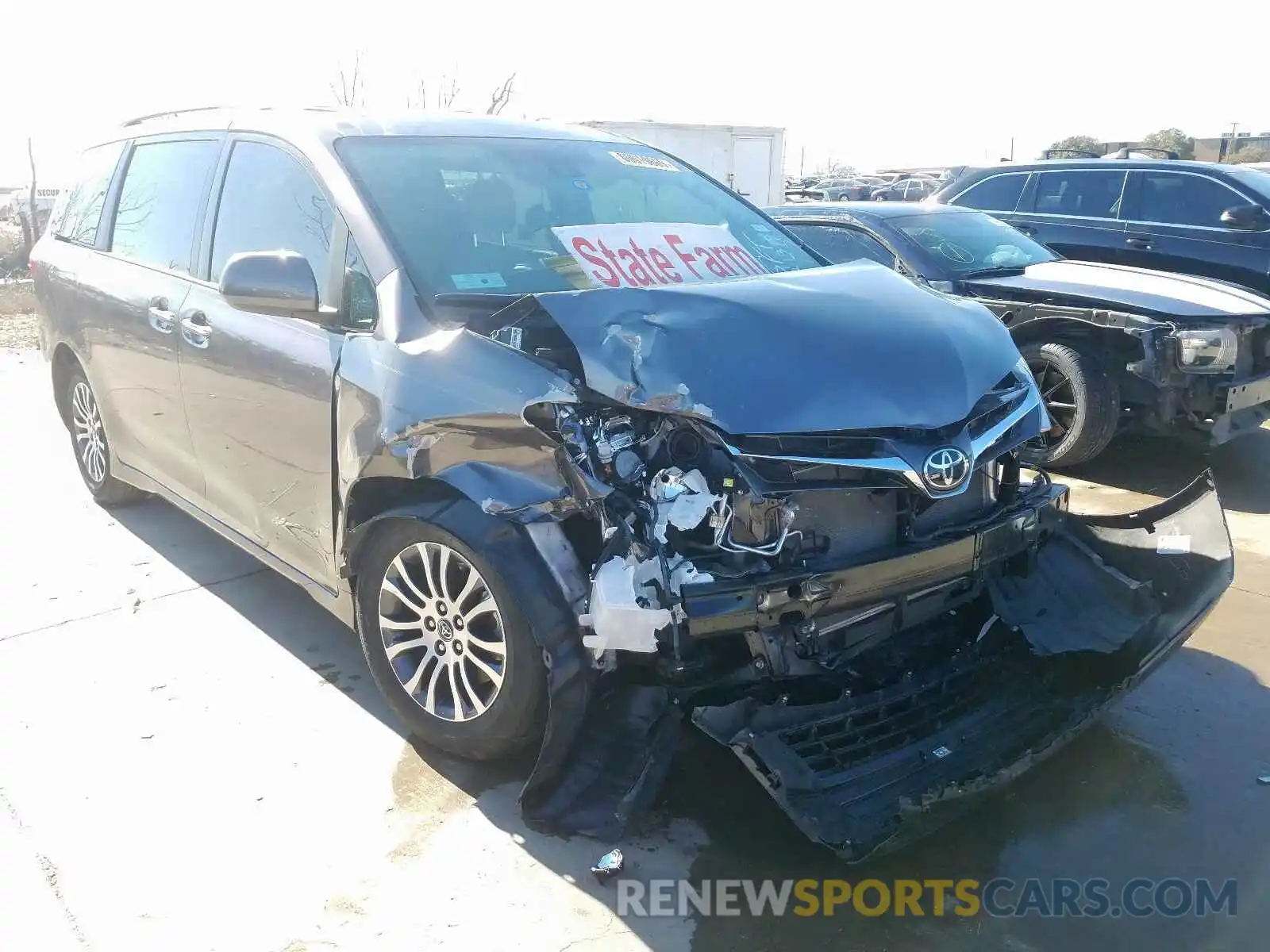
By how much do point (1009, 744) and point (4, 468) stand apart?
645 cm

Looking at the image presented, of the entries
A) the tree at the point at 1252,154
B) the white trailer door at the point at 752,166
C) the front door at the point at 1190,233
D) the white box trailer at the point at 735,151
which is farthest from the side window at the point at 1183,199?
the tree at the point at 1252,154

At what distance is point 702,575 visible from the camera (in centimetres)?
254

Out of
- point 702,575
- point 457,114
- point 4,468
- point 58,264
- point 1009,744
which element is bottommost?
point 4,468

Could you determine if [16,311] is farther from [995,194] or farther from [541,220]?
[541,220]

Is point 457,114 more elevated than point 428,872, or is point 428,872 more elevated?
point 457,114

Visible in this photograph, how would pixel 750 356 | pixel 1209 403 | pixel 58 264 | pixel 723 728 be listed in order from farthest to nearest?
pixel 1209 403
pixel 58 264
pixel 750 356
pixel 723 728

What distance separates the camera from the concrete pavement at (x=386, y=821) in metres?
2.53

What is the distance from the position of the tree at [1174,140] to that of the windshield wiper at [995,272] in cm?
3165

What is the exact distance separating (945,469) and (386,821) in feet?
6.20

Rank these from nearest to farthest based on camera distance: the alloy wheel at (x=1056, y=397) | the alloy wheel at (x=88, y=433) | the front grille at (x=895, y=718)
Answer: the front grille at (x=895, y=718) < the alloy wheel at (x=88, y=433) < the alloy wheel at (x=1056, y=397)

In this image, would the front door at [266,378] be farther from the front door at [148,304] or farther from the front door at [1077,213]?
the front door at [1077,213]

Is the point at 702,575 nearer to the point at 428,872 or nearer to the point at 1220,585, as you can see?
the point at 428,872

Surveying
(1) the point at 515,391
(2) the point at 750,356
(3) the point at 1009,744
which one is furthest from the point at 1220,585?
(1) the point at 515,391

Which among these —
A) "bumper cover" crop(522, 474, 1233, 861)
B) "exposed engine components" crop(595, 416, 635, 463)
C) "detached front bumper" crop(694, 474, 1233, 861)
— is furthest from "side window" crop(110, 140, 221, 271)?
"detached front bumper" crop(694, 474, 1233, 861)
